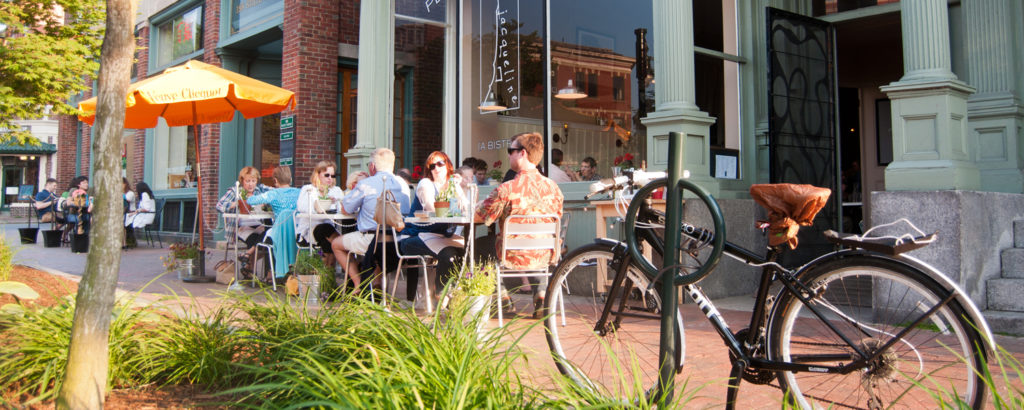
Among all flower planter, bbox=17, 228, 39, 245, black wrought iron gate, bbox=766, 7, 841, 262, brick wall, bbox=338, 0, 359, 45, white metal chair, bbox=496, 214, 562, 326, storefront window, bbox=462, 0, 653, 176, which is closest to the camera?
white metal chair, bbox=496, 214, 562, 326

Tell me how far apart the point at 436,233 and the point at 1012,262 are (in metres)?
4.61

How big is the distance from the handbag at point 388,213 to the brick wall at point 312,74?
656 cm

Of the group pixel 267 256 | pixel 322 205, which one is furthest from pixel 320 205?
pixel 267 256

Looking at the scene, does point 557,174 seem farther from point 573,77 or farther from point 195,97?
point 195,97

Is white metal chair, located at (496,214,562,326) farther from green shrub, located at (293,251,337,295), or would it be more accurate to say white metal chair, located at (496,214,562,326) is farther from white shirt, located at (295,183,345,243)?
white shirt, located at (295,183,345,243)

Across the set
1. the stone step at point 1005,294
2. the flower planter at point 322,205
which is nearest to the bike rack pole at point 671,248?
the stone step at point 1005,294

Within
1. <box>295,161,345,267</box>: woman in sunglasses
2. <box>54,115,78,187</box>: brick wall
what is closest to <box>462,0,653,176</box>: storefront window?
<box>295,161,345,267</box>: woman in sunglasses

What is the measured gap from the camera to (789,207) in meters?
2.83

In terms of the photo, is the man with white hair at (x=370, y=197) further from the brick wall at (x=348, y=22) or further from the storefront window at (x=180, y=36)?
the storefront window at (x=180, y=36)

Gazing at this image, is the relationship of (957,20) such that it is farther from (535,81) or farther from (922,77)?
(535,81)

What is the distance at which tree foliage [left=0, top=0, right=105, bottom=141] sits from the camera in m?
9.09

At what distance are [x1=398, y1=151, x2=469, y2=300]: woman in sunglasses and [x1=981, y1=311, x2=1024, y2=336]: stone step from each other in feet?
12.7

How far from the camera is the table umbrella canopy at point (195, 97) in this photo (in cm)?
823

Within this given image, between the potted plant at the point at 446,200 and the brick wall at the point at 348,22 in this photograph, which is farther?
the brick wall at the point at 348,22
